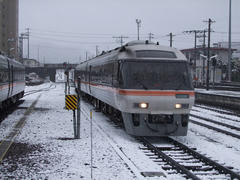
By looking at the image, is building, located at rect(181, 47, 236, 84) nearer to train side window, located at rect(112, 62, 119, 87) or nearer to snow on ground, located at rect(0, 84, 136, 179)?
train side window, located at rect(112, 62, 119, 87)

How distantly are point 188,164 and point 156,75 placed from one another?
382 centimetres

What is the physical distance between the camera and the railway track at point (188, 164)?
792cm

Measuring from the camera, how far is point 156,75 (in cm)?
1193

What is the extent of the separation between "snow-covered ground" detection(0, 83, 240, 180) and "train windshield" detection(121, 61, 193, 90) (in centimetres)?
185

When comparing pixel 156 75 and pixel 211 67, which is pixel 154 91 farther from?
pixel 211 67

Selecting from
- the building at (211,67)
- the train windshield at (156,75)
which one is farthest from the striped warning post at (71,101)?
the building at (211,67)

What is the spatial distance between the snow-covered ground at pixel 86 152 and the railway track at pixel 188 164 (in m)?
0.34

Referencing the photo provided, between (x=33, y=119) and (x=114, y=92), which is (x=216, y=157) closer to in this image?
(x=114, y=92)

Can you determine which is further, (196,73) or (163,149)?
(196,73)

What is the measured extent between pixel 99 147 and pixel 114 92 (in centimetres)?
318

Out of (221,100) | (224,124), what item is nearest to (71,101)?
(224,124)

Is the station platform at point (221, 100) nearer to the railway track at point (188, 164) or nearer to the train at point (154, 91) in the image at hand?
the train at point (154, 91)

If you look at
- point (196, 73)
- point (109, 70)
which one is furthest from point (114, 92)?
point (196, 73)

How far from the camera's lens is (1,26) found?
346ft
